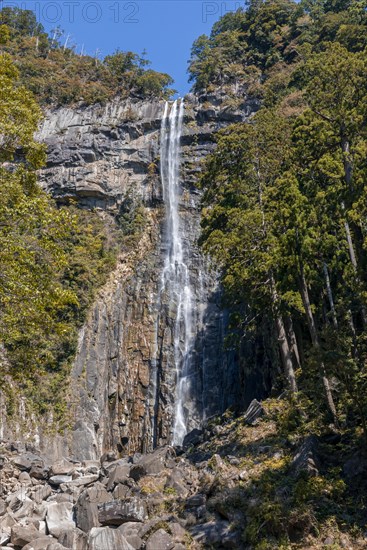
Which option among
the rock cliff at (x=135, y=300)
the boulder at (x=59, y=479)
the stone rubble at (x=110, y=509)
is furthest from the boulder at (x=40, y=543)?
the rock cliff at (x=135, y=300)

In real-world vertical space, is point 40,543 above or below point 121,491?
below

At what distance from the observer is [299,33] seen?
49594 millimetres

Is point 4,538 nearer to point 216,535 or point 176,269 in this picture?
point 216,535

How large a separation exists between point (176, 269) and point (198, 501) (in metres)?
24.0

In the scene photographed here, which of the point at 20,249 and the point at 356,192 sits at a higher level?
the point at 356,192

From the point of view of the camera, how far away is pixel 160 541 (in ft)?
28.2

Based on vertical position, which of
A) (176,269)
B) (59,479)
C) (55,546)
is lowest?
(55,546)

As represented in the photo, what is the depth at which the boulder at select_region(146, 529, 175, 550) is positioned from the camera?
27.8 ft

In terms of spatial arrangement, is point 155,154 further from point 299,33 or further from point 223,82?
point 299,33

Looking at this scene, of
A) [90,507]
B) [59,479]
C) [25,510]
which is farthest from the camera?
[59,479]

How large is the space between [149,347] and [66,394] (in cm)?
581

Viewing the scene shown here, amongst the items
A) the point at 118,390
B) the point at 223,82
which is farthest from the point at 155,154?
the point at 118,390

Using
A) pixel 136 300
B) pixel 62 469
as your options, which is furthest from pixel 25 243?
pixel 136 300

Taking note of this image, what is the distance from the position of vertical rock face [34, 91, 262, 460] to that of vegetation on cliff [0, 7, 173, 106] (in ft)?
7.23
